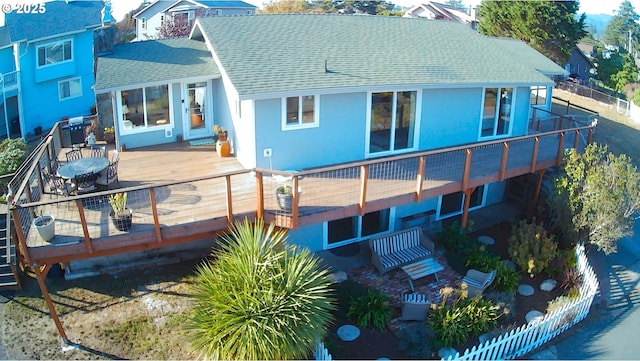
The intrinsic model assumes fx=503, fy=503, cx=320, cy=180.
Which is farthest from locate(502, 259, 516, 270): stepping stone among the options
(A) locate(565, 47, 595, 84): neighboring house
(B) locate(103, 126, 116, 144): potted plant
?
(A) locate(565, 47, 595, 84): neighboring house

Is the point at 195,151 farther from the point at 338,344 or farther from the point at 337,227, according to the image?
the point at 338,344

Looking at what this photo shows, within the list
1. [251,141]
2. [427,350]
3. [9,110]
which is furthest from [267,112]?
[9,110]

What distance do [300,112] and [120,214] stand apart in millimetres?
4839

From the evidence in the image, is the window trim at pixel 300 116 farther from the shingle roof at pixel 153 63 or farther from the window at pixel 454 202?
the window at pixel 454 202

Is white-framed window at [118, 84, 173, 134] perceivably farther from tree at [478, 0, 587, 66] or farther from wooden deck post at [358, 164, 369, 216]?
tree at [478, 0, 587, 66]

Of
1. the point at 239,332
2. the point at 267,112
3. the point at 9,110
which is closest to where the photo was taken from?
the point at 239,332

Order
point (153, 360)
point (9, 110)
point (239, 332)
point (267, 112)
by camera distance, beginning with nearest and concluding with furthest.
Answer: point (239, 332)
point (153, 360)
point (267, 112)
point (9, 110)

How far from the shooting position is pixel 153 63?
14.1 metres

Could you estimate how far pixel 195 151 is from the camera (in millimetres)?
13969

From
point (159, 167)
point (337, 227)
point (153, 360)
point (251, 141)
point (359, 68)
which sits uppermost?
point (359, 68)

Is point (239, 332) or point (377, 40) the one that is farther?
point (377, 40)

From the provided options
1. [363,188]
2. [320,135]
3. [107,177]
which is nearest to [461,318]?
[363,188]

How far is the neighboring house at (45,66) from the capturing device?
25.0 metres

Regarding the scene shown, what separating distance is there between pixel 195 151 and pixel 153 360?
19.9 ft
